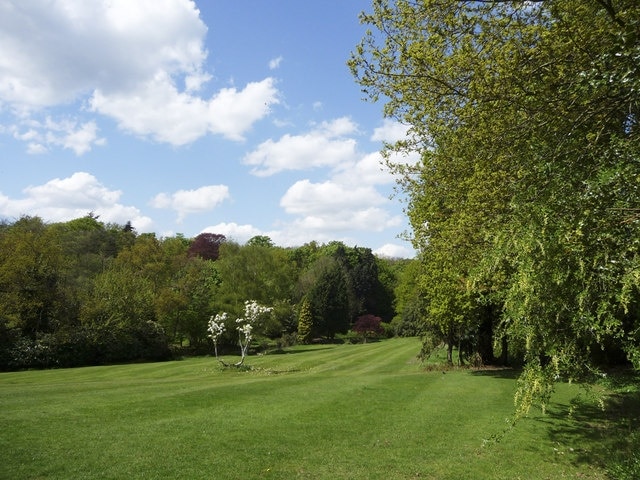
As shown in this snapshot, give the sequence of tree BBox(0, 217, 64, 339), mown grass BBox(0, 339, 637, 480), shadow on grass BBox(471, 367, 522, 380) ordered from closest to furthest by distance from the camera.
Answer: mown grass BBox(0, 339, 637, 480) < shadow on grass BBox(471, 367, 522, 380) < tree BBox(0, 217, 64, 339)

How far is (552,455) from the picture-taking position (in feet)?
38.2

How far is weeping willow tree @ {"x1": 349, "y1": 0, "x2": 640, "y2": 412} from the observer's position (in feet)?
21.0

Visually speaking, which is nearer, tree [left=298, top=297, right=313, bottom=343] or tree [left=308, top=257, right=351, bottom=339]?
tree [left=298, top=297, right=313, bottom=343]

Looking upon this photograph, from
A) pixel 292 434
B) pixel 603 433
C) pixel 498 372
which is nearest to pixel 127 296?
pixel 498 372

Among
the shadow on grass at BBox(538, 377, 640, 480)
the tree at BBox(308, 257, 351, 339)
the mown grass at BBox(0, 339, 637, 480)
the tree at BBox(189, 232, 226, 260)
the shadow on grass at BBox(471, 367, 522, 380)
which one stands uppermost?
the tree at BBox(189, 232, 226, 260)

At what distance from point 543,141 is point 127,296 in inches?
1563

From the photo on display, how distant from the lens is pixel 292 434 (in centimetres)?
1260

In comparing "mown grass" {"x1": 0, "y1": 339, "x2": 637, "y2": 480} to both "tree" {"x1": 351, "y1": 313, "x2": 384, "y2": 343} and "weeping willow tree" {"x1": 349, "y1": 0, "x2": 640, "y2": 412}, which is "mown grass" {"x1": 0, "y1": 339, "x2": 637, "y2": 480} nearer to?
"weeping willow tree" {"x1": 349, "y1": 0, "x2": 640, "y2": 412}

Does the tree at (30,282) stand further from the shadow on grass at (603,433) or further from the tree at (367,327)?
the tree at (367,327)

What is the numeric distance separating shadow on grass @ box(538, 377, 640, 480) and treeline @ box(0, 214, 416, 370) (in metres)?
24.5

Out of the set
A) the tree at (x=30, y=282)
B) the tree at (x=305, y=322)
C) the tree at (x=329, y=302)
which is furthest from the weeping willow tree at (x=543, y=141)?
the tree at (x=329, y=302)

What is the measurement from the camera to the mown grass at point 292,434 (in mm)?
9820

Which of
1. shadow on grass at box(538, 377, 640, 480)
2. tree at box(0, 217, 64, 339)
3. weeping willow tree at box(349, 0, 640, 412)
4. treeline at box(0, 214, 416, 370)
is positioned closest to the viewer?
weeping willow tree at box(349, 0, 640, 412)

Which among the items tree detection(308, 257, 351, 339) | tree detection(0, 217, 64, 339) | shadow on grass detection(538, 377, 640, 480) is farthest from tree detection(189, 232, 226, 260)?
shadow on grass detection(538, 377, 640, 480)
